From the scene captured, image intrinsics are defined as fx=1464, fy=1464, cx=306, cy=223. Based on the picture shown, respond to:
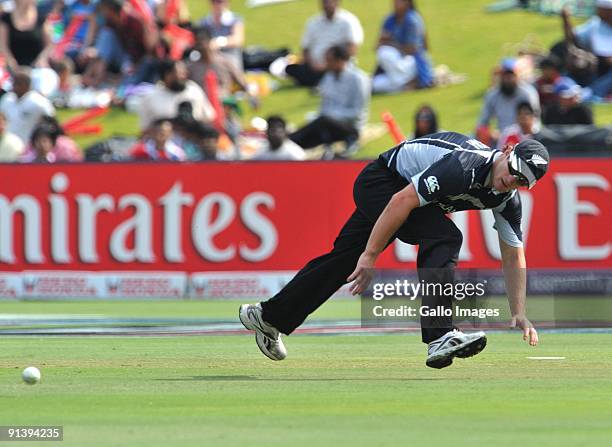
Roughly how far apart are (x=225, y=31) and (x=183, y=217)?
25.6 feet

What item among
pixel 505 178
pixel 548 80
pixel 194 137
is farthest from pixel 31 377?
pixel 548 80

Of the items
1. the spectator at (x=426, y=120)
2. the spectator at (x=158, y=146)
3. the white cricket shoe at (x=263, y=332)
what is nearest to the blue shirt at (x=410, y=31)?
the spectator at (x=426, y=120)

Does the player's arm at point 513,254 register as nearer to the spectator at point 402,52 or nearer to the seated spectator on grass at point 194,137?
the seated spectator on grass at point 194,137

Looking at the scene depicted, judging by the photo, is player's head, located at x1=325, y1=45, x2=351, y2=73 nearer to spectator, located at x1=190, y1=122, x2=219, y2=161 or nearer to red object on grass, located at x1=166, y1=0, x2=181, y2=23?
spectator, located at x1=190, y1=122, x2=219, y2=161

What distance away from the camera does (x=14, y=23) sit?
81.1 ft

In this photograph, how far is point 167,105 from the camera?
21.0 metres

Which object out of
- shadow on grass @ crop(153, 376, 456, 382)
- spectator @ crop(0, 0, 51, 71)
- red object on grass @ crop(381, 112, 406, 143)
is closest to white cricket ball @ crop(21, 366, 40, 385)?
shadow on grass @ crop(153, 376, 456, 382)

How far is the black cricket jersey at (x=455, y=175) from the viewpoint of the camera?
28.9 feet

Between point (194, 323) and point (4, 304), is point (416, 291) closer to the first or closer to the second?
point (194, 323)

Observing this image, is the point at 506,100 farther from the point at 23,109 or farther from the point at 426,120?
the point at 23,109

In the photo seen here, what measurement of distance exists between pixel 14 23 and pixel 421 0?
9.83 metres

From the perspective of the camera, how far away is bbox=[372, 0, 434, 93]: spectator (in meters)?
23.5

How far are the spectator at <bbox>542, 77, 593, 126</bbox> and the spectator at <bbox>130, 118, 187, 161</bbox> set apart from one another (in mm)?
5115

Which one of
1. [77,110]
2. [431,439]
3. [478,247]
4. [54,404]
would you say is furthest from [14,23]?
[431,439]
